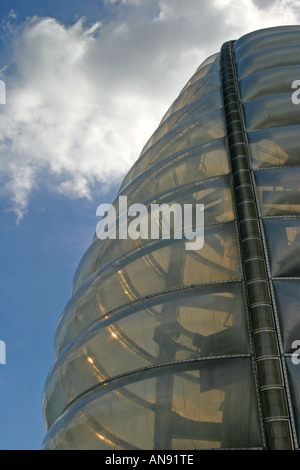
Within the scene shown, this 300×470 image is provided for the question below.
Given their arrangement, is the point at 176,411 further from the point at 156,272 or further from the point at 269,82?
the point at 269,82

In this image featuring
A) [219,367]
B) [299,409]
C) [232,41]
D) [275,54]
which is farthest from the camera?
[232,41]

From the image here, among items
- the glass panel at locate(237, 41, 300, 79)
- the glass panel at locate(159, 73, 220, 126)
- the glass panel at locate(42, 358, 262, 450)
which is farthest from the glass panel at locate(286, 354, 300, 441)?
the glass panel at locate(237, 41, 300, 79)

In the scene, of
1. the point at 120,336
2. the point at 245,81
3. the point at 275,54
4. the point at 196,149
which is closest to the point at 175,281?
the point at 120,336

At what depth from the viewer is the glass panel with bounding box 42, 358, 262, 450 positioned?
8.14 m

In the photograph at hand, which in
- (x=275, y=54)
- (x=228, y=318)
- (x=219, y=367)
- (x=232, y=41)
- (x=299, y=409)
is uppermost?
(x=232, y=41)

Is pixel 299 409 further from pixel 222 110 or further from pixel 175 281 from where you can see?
pixel 222 110

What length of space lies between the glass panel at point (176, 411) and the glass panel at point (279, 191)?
3522 mm

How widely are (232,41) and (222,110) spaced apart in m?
6.96

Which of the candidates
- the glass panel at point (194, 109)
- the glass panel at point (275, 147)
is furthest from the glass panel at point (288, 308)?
the glass panel at point (194, 109)

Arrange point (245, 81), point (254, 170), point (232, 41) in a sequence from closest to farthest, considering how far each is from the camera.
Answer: point (254, 170) → point (245, 81) → point (232, 41)

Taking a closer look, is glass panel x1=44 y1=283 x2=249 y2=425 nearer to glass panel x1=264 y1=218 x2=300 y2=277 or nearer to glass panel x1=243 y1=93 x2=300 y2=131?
glass panel x1=264 y1=218 x2=300 y2=277

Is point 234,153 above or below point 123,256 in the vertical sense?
above

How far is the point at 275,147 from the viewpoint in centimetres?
1245

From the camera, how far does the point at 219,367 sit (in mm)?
8727
